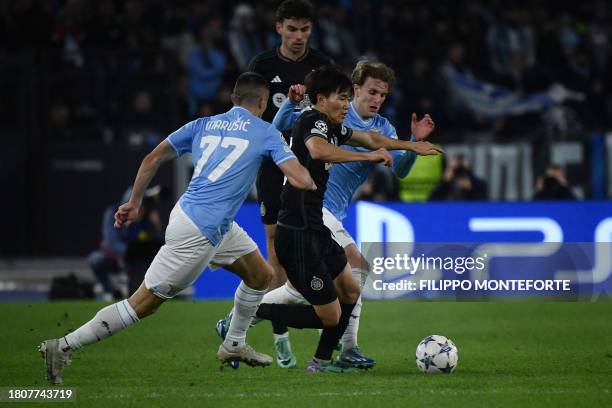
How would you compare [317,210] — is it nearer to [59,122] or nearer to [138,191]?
[138,191]

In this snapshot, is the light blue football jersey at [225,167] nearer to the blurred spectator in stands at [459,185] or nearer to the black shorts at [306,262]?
the black shorts at [306,262]

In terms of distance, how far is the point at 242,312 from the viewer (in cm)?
866

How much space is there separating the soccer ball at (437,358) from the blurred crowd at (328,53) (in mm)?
10467

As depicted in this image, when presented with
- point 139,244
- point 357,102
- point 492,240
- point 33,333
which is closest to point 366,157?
point 357,102

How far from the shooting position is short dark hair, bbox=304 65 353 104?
8289 mm

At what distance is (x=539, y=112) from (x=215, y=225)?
13.5m

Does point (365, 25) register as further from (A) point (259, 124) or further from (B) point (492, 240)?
(A) point (259, 124)

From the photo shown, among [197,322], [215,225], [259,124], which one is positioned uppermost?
[259,124]

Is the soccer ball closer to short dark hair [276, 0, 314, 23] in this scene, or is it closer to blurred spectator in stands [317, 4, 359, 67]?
short dark hair [276, 0, 314, 23]

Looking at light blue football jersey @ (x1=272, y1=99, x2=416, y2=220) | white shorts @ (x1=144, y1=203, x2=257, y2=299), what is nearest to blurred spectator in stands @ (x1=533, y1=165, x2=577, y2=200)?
light blue football jersey @ (x1=272, y1=99, x2=416, y2=220)

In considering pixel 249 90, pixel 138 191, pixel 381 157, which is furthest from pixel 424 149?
pixel 138 191

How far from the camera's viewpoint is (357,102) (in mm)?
9312

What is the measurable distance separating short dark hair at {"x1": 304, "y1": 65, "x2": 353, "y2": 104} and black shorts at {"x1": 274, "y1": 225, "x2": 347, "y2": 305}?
91 centimetres

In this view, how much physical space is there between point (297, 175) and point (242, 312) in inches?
52.3
